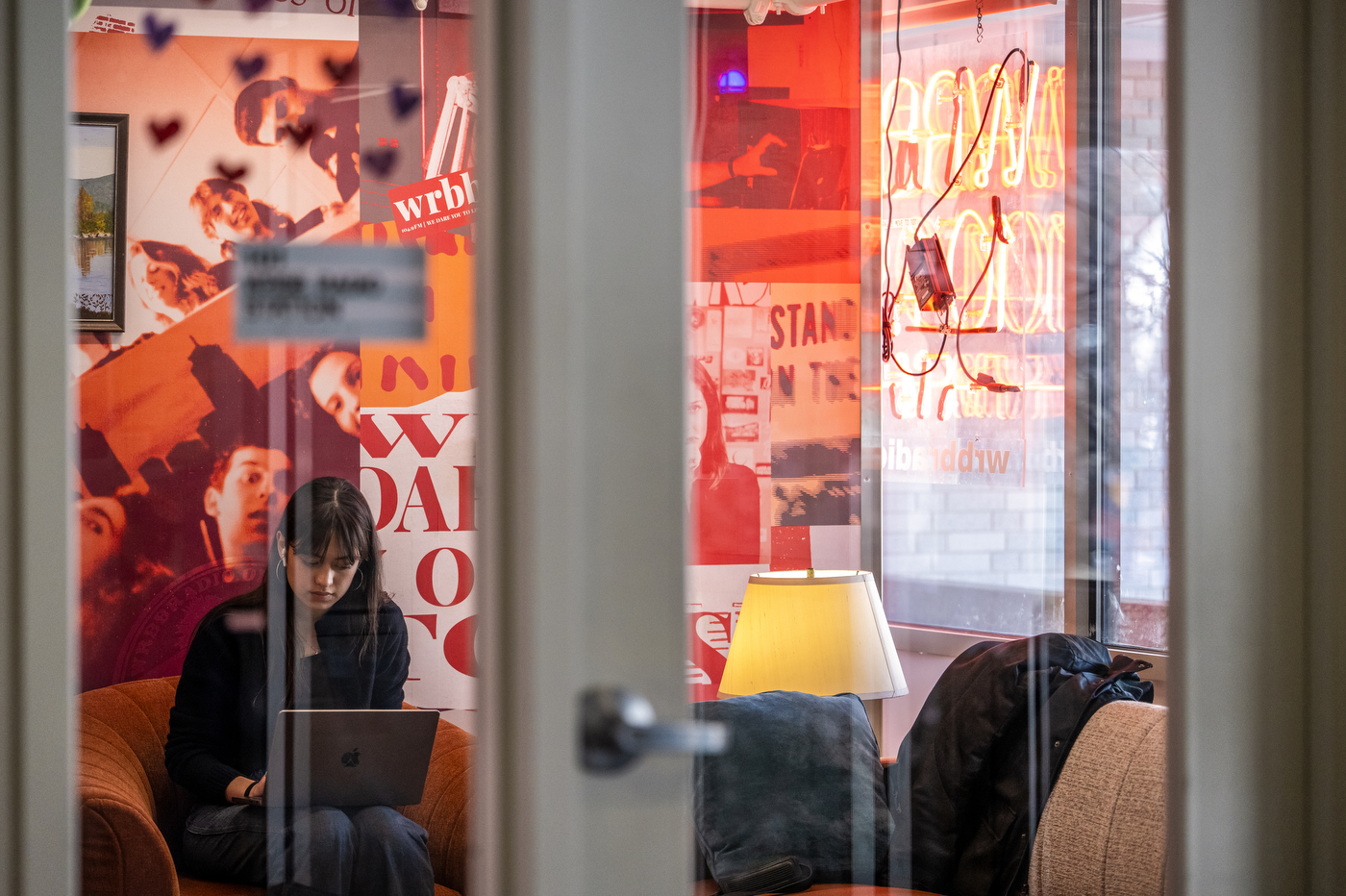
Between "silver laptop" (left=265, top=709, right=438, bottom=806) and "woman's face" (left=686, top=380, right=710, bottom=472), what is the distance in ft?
1.67

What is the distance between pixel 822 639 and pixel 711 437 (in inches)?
37.0

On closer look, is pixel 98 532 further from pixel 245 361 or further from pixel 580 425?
pixel 580 425

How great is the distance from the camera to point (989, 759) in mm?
2109

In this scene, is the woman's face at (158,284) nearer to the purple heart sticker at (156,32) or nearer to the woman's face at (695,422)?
the purple heart sticker at (156,32)

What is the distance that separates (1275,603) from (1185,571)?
0.12 m

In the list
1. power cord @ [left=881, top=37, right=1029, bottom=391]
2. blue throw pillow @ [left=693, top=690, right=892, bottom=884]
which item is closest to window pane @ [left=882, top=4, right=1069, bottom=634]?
power cord @ [left=881, top=37, right=1029, bottom=391]

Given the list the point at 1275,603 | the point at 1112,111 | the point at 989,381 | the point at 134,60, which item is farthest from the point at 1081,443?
the point at 134,60

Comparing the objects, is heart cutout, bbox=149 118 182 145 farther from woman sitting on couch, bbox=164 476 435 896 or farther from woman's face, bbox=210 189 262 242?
woman sitting on couch, bbox=164 476 435 896

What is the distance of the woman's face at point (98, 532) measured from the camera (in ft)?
3.84

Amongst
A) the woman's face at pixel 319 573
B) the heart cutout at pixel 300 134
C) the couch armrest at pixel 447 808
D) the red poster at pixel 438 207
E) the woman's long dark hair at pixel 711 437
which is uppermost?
the heart cutout at pixel 300 134

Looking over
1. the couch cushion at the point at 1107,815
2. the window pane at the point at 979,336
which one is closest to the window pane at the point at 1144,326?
the couch cushion at the point at 1107,815

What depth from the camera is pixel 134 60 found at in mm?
1195

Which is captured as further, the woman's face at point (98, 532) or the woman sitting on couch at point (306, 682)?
the woman sitting on couch at point (306, 682)

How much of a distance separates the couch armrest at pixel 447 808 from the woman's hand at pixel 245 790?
18 centimetres
